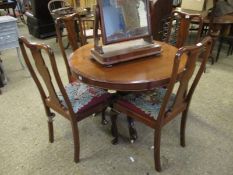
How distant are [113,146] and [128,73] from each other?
73 cm

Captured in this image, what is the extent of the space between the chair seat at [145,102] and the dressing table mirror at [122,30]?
304 mm

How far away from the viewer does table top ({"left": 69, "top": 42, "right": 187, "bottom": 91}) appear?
1.33m

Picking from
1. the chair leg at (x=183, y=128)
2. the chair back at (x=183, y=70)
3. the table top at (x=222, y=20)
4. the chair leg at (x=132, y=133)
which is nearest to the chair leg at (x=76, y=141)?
the chair leg at (x=132, y=133)

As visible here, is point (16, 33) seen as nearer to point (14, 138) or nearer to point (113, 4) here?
point (14, 138)

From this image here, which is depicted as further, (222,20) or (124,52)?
(222,20)

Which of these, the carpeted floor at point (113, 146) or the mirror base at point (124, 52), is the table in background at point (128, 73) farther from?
the carpeted floor at point (113, 146)

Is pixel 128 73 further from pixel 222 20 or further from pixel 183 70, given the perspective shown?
pixel 222 20

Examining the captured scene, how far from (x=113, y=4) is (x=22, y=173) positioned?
4.38ft

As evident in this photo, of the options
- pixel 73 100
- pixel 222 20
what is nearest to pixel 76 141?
pixel 73 100

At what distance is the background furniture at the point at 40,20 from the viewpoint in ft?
14.6

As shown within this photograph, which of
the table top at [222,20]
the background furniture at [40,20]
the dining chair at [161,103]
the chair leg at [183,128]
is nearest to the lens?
the dining chair at [161,103]

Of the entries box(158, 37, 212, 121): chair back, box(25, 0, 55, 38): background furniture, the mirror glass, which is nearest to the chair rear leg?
the mirror glass

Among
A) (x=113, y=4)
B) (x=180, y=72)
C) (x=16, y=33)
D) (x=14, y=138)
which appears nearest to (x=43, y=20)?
(x=16, y=33)

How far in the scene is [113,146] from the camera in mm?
1858
